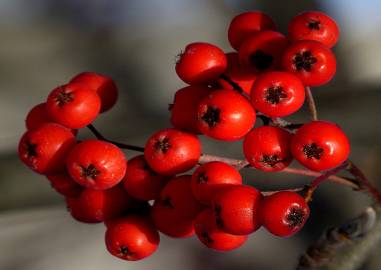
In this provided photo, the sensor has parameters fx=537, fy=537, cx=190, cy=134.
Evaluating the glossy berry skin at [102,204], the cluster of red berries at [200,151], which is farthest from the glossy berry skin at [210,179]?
the glossy berry skin at [102,204]

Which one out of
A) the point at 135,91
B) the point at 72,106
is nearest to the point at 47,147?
the point at 72,106

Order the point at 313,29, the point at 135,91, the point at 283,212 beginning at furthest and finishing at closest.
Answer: the point at 135,91 < the point at 313,29 < the point at 283,212

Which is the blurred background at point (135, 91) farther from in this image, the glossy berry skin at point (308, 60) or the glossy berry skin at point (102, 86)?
the glossy berry skin at point (308, 60)

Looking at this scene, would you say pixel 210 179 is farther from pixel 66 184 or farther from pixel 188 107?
pixel 66 184

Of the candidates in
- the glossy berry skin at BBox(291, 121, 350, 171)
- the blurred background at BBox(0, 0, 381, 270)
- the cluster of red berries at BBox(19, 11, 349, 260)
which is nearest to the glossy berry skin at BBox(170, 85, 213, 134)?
the cluster of red berries at BBox(19, 11, 349, 260)

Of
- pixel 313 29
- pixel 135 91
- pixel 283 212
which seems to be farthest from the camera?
pixel 135 91
